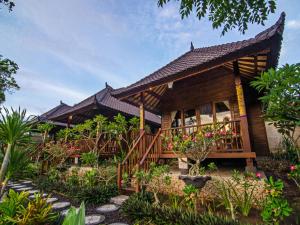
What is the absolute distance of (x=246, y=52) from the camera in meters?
4.39

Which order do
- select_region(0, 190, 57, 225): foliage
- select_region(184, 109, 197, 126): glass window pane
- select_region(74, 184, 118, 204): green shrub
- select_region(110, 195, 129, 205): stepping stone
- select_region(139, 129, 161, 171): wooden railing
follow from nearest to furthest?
select_region(0, 190, 57, 225): foliage
select_region(110, 195, 129, 205): stepping stone
select_region(74, 184, 118, 204): green shrub
select_region(139, 129, 161, 171): wooden railing
select_region(184, 109, 197, 126): glass window pane

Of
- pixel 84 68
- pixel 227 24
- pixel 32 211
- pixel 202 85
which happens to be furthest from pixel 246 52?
pixel 84 68

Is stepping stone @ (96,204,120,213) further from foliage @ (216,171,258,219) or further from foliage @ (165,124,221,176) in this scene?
foliage @ (216,171,258,219)

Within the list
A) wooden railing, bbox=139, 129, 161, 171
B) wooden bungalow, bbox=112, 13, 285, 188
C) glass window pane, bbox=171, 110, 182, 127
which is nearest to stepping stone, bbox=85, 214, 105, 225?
wooden bungalow, bbox=112, 13, 285, 188

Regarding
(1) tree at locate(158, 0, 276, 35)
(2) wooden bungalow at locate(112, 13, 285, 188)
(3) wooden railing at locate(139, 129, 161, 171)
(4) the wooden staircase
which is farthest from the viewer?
(3) wooden railing at locate(139, 129, 161, 171)

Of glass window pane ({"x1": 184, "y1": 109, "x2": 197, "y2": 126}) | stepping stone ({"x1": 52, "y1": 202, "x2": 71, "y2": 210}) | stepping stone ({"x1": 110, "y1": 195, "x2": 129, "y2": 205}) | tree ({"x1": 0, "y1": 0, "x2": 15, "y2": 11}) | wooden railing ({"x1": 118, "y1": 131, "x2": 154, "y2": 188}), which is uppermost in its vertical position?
tree ({"x1": 0, "y1": 0, "x2": 15, "y2": 11})

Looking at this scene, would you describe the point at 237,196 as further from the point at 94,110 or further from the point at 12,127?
the point at 94,110

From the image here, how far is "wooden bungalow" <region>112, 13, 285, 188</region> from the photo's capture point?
4.55 metres

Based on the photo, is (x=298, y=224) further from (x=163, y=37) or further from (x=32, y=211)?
→ (x=163, y=37)

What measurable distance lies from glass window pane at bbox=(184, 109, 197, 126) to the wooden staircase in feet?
8.31

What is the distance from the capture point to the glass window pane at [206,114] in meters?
7.70

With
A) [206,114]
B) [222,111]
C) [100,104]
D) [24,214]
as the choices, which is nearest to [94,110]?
[100,104]

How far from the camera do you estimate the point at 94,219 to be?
12.4ft

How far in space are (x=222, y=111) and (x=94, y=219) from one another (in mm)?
6234
